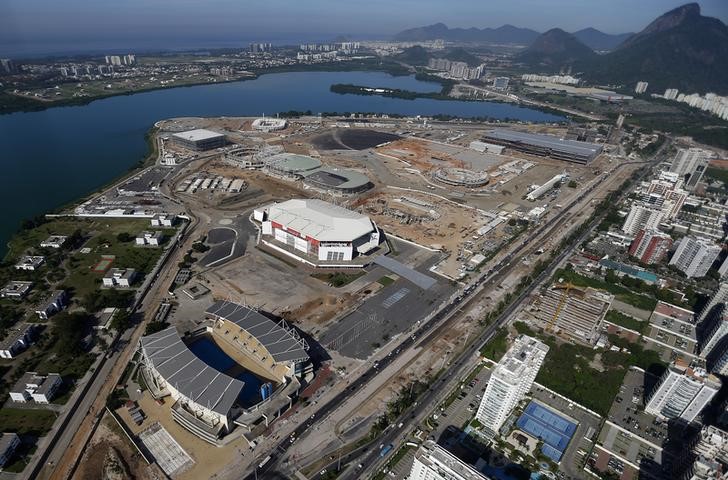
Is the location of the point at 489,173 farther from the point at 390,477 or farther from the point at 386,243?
the point at 390,477

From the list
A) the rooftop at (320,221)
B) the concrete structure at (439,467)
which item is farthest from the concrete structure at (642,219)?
the concrete structure at (439,467)

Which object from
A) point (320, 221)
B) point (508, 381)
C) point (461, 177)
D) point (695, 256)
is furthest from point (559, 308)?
point (461, 177)

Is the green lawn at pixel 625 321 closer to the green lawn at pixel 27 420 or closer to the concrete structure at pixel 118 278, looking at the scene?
the green lawn at pixel 27 420

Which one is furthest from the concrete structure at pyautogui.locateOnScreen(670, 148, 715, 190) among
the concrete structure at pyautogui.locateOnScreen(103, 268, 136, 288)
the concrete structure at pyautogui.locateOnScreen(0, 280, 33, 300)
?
the concrete structure at pyautogui.locateOnScreen(0, 280, 33, 300)

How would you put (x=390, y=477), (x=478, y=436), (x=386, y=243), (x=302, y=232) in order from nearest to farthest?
(x=390, y=477) → (x=478, y=436) → (x=302, y=232) → (x=386, y=243)

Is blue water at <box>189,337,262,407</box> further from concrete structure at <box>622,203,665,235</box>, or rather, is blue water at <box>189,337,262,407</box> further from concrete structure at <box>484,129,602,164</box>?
concrete structure at <box>484,129,602,164</box>

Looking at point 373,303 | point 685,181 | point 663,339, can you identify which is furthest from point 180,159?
point 685,181
